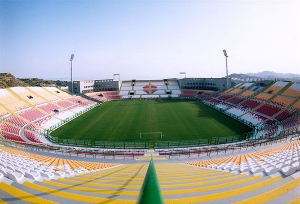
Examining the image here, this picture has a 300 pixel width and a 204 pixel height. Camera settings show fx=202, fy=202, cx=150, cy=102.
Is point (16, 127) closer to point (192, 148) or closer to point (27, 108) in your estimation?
point (27, 108)

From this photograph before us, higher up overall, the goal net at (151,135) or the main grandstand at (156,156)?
the main grandstand at (156,156)

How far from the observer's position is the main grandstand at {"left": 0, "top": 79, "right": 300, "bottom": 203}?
6.07 meters

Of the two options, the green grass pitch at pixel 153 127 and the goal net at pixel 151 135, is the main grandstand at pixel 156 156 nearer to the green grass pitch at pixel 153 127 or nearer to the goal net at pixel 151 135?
the goal net at pixel 151 135

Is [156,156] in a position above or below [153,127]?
below

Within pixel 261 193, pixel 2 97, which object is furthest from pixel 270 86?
pixel 2 97

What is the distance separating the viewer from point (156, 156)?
22.9 metres

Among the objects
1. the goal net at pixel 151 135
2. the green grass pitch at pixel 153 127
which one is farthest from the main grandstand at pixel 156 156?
the green grass pitch at pixel 153 127

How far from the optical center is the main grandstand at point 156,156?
19.9 ft

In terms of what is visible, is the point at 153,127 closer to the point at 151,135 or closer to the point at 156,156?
the point at 151,135

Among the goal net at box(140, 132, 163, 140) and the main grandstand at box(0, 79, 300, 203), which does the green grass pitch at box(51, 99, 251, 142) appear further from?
the main grandstand at box(0, 79, 300, 203)

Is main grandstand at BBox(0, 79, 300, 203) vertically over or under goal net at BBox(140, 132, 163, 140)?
over

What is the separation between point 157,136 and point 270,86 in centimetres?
3739

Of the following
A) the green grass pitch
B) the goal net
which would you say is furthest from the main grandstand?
the green grass pitch

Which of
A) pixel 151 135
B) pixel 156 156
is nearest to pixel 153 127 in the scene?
pixel 151 135
